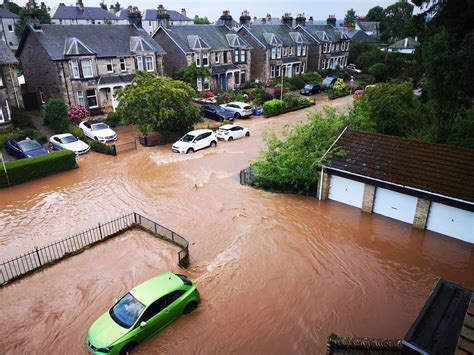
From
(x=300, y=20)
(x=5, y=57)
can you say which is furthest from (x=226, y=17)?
(x=5, y=57)

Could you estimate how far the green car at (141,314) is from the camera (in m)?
10.0

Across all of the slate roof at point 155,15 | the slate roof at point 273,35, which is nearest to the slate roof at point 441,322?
the slate roof at point 273,35

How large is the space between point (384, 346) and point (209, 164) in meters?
17.5

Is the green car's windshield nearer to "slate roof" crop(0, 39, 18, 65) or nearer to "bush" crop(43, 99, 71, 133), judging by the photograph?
"bush" crop(43, 99, 71, 133)

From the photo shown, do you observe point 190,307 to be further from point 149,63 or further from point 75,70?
point 149,63

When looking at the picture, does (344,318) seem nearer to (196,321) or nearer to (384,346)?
(384,346)

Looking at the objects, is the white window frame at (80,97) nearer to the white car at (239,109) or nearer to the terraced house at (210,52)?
the terraced house at (210,52)

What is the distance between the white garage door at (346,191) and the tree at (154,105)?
13800mm

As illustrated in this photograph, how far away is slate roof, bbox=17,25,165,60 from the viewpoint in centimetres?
3300

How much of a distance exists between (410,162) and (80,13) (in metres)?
76.5

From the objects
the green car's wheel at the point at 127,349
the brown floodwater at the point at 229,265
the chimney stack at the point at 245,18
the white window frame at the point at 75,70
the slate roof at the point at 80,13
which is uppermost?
the slate roof at the point at 80,13

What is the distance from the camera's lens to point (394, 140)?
61.5 ft

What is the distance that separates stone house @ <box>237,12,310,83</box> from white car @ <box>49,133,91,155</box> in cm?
3086

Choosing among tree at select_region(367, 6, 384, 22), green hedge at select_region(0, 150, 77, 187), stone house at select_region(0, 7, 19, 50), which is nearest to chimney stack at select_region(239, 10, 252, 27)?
green hedge at select_region(0, 150, 77, 187)
